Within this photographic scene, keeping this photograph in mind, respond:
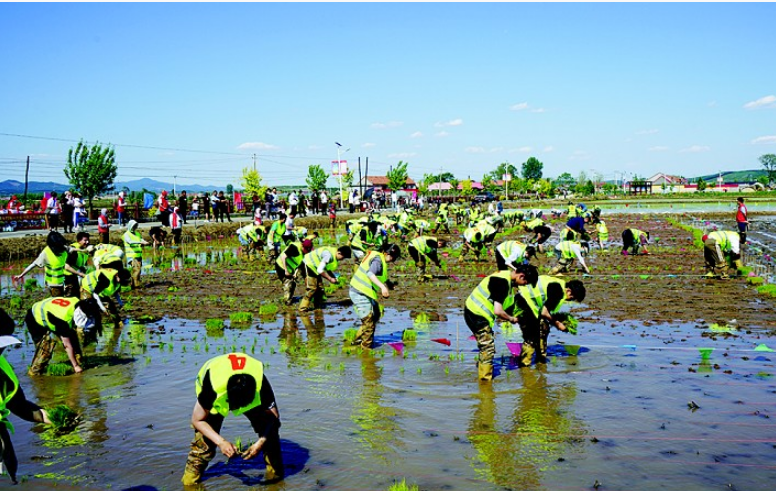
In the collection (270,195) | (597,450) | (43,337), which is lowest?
(597,450)

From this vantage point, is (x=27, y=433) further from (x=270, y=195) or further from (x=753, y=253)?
(x=270, y=195)

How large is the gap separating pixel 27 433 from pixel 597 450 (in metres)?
6.12

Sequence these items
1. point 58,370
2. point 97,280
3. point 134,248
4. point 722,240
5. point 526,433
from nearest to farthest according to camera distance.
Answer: point 526,433 → point 58,370 → point 97,280 → point 722,240 → point 134,248

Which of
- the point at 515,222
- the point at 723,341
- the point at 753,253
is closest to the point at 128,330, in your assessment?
the point at 723,341

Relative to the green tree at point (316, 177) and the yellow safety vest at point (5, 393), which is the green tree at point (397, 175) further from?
the yellow safety vest at point (5, 393)

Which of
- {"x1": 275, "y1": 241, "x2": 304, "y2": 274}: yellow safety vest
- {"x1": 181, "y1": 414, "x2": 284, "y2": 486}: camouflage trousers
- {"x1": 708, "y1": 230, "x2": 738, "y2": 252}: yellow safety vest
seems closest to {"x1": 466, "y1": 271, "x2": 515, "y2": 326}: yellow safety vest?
{"x1": 181, "y1": 414, "x2": 284, "y2": 486}: camouflage trousers

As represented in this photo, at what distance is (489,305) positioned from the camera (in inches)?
353

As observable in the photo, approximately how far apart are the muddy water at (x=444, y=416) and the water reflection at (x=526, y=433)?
23 millimetres

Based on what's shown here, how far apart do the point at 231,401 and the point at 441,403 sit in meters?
3.72

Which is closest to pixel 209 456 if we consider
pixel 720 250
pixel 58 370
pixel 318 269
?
pixel 58 370

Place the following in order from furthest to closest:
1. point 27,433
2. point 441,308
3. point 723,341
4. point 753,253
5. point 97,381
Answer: point 753,253
point 441,308
point 723,341
point 97,381
point 27,433

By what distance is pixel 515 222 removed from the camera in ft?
137

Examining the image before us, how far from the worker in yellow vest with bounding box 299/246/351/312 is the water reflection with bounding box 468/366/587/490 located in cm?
452

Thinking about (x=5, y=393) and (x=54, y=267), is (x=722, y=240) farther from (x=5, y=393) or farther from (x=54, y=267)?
(x=5, y=393)
